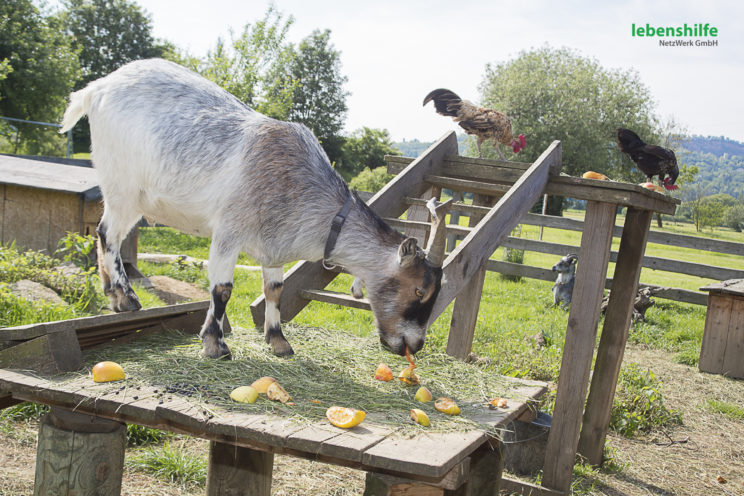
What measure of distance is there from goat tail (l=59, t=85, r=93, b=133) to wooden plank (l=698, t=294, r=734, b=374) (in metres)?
8.26

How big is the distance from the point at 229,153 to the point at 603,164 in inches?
1236

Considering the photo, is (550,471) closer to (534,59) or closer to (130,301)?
(130,301)

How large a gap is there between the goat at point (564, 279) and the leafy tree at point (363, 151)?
115 ft

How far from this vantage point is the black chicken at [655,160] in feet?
17.5

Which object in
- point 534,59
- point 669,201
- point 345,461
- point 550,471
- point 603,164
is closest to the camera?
point 345,461

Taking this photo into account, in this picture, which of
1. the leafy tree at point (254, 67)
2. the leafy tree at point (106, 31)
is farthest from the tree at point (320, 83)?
the leafy tree at point (254, 67)

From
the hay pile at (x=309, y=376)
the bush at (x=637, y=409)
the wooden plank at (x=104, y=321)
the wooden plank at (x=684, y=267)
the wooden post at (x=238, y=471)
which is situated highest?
the wooden plank at (x=684, y=267)

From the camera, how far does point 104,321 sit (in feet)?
11.1

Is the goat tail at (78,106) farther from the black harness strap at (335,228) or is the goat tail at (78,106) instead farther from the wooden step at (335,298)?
the wooden step at (335,298)

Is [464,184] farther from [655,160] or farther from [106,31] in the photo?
[106,31]

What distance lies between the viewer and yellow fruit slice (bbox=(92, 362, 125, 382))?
2961 mm

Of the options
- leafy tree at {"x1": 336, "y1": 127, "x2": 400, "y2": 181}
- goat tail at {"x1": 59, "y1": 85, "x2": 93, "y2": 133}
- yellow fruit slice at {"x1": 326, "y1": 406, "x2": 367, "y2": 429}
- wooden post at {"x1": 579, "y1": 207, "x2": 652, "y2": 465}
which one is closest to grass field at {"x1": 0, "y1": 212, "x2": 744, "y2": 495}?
wooden post at {"x1": 579, "y1": 207, "x2": 652, "y2": 465}

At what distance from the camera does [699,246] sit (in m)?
10.8

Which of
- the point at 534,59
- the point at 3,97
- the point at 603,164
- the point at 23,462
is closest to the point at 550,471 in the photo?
the point at 23,462
